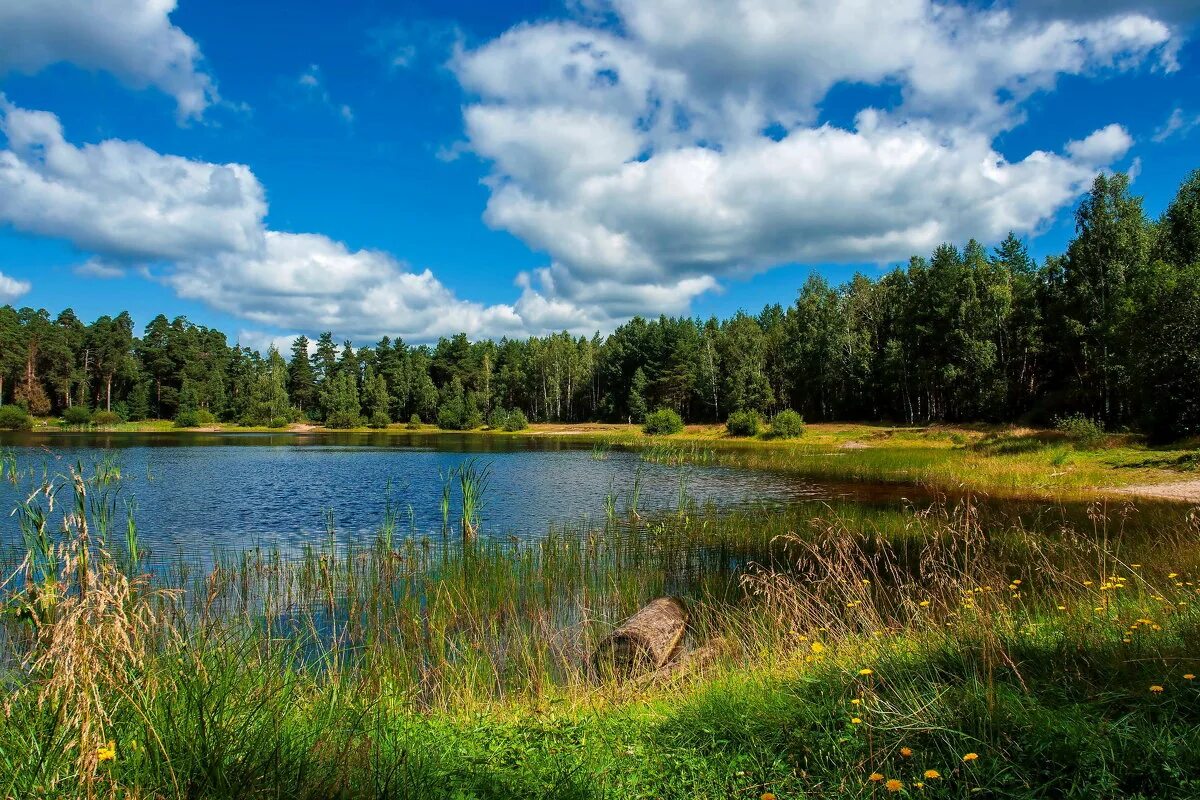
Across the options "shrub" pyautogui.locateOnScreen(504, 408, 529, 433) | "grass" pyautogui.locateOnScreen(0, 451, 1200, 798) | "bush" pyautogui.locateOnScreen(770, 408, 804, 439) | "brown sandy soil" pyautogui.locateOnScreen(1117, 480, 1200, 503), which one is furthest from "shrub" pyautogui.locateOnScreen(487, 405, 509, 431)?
"grass" pyautogui.locateOnScreen(0, 451, 1200, 798)

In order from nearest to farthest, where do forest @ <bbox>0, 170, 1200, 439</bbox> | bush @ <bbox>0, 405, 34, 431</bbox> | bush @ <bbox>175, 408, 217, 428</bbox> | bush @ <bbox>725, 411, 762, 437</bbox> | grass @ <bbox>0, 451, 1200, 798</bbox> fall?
grass @ <bbox>0, 451, 1200, 798</bbox> < forest @ <bbox>0, 170, 1200, 439</bbox> < bush @ <bbox>725, 411, 762, 437</bbox> < bush @ <bbox>0, 405, 34, 431</bbox> < bush @ <bbox>175, 408, 217, 428</bbox>

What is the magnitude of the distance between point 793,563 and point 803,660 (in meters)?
8.26

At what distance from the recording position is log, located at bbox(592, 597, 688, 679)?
25.8 ft

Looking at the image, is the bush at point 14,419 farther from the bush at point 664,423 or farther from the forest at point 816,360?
the bush at point 664,423

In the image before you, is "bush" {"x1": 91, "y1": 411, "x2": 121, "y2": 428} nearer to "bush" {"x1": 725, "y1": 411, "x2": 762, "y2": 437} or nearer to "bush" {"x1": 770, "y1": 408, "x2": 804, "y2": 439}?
"bush" {"x1": 725, "y1": 411, "x2": 762, "y2": 437}

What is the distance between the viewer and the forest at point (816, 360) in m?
40.7

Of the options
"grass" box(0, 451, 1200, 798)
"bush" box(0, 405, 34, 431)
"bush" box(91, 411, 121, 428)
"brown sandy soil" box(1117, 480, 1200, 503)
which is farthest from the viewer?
"bush" box(91, 411, 121, 428)

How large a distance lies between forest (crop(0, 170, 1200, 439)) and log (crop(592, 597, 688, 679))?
34.1m

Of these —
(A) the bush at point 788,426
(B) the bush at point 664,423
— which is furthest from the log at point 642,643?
(B) the bush at point 664,423

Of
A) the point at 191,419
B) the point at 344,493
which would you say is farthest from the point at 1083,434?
the point at 191,419

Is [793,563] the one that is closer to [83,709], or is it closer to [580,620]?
[580,620]

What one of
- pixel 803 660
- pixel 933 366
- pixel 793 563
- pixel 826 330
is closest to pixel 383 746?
pixel 803 660

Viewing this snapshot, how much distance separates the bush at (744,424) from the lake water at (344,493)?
23.5m

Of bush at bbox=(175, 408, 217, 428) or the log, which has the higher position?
bush at bbox=(175, 408, 217, 428)
